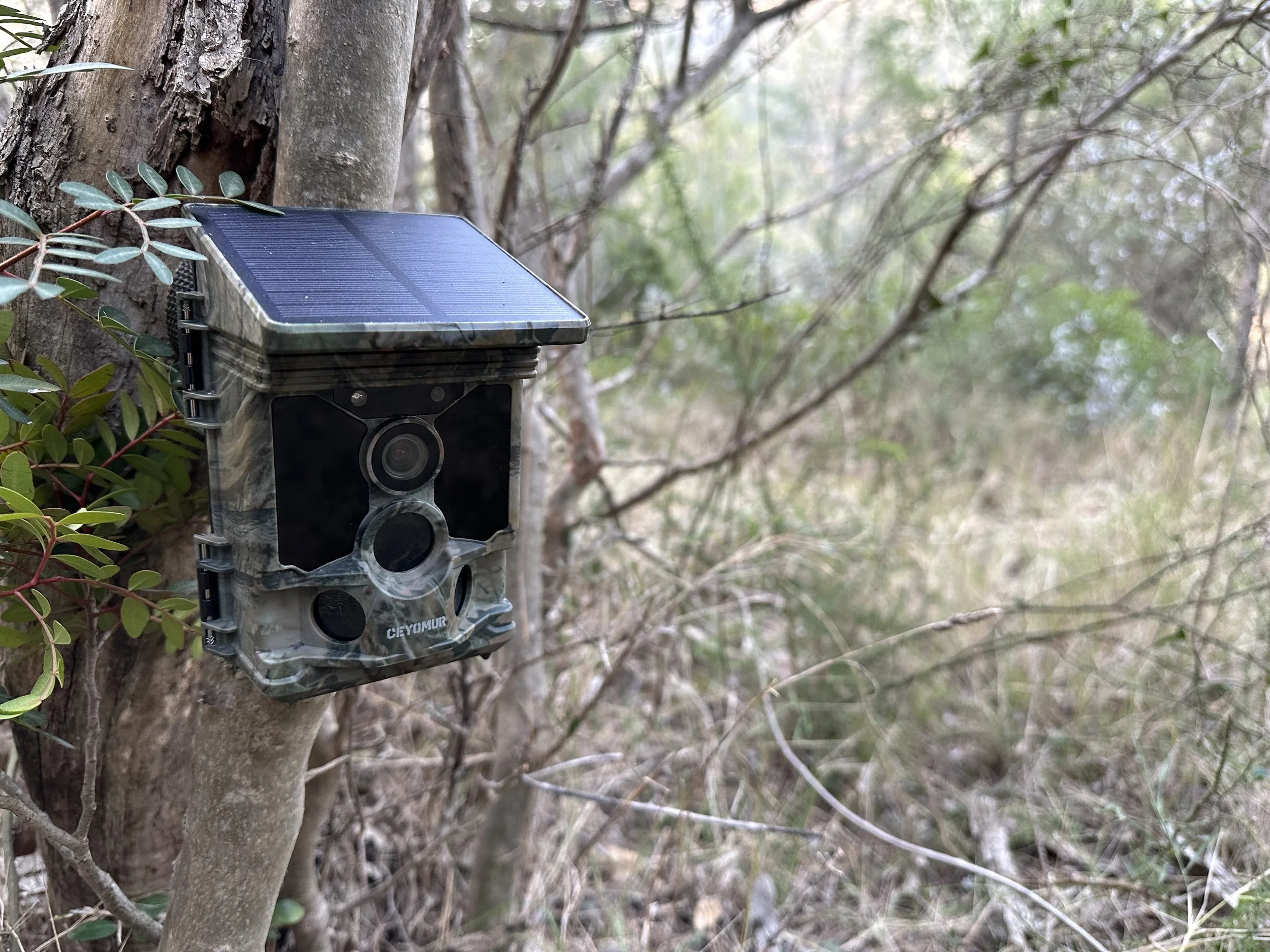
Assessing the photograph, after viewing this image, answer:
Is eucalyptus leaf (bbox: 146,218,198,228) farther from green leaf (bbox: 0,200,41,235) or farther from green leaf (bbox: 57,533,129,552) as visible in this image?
green leaf (bbox: 57,533,129,552)

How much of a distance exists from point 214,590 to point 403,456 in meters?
0.26

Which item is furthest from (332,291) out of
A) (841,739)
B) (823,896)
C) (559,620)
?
(841,739)

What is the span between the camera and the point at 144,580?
1062mm

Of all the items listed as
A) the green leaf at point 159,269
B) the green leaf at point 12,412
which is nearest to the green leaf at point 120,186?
the green leaf at point 159,269

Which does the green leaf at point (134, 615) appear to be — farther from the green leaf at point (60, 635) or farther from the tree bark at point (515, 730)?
the tree bark at point (515, 730)

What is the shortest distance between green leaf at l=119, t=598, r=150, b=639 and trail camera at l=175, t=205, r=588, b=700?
0.45 ft

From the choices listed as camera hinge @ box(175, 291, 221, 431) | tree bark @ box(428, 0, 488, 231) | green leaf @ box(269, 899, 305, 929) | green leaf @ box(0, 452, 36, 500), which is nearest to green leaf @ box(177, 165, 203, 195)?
camera hinge @ box(175, 291, 221, 431)

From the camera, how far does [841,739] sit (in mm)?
3033

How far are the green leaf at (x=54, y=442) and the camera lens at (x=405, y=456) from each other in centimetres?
39

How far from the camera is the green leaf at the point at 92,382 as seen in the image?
103cm

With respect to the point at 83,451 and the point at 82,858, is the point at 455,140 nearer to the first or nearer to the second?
the point at 83,451

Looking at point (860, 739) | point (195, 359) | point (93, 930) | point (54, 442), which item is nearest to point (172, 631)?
→ point (54, 442)

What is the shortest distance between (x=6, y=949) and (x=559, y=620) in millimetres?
1314

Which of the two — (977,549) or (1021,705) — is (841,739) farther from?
(977,549)
